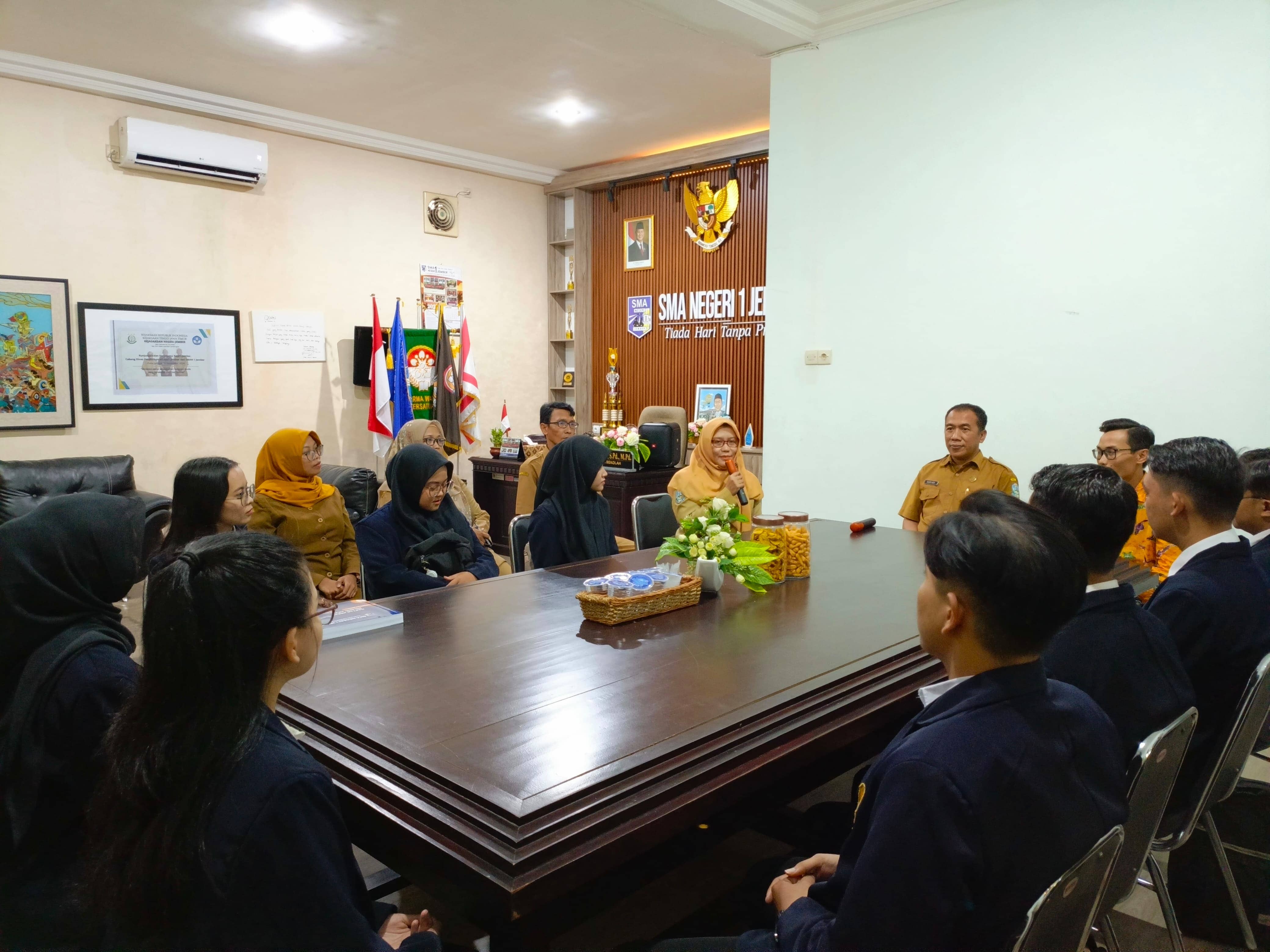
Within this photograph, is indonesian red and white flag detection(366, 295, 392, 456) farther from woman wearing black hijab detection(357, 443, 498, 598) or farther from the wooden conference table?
the wooden conference table

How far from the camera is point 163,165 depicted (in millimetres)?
5633

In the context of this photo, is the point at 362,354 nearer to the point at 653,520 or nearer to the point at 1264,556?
the point at 653,520

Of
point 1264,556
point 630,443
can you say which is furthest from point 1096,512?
point 630,443

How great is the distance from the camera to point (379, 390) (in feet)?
22.0

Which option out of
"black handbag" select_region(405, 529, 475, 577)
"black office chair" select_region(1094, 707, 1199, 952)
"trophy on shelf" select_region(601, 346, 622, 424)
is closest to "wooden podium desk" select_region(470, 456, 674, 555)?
"trophy on shelf" select_region(601, 346, 622, 424)

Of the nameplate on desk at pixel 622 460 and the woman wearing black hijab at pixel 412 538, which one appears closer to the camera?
the woman wearing black hijab at pixel 412 538

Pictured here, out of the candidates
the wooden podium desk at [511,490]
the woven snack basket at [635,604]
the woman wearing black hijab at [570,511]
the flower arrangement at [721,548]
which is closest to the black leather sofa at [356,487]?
the wooden podium desk at [511,490]

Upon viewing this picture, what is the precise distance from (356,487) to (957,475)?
12.7 ft

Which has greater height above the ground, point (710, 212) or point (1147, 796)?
point (710, 212)

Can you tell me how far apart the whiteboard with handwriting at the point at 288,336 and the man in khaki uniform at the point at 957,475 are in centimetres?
468

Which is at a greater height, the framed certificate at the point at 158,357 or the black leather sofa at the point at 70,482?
the framed certificate at the point at 158,357

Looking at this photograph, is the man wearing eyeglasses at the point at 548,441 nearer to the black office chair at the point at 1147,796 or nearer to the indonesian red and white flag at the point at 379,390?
the indonesian red and white flag at the point at 379,390

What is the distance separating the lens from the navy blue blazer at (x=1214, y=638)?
174 cm

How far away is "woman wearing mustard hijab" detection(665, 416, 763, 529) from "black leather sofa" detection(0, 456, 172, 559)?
276 cm
